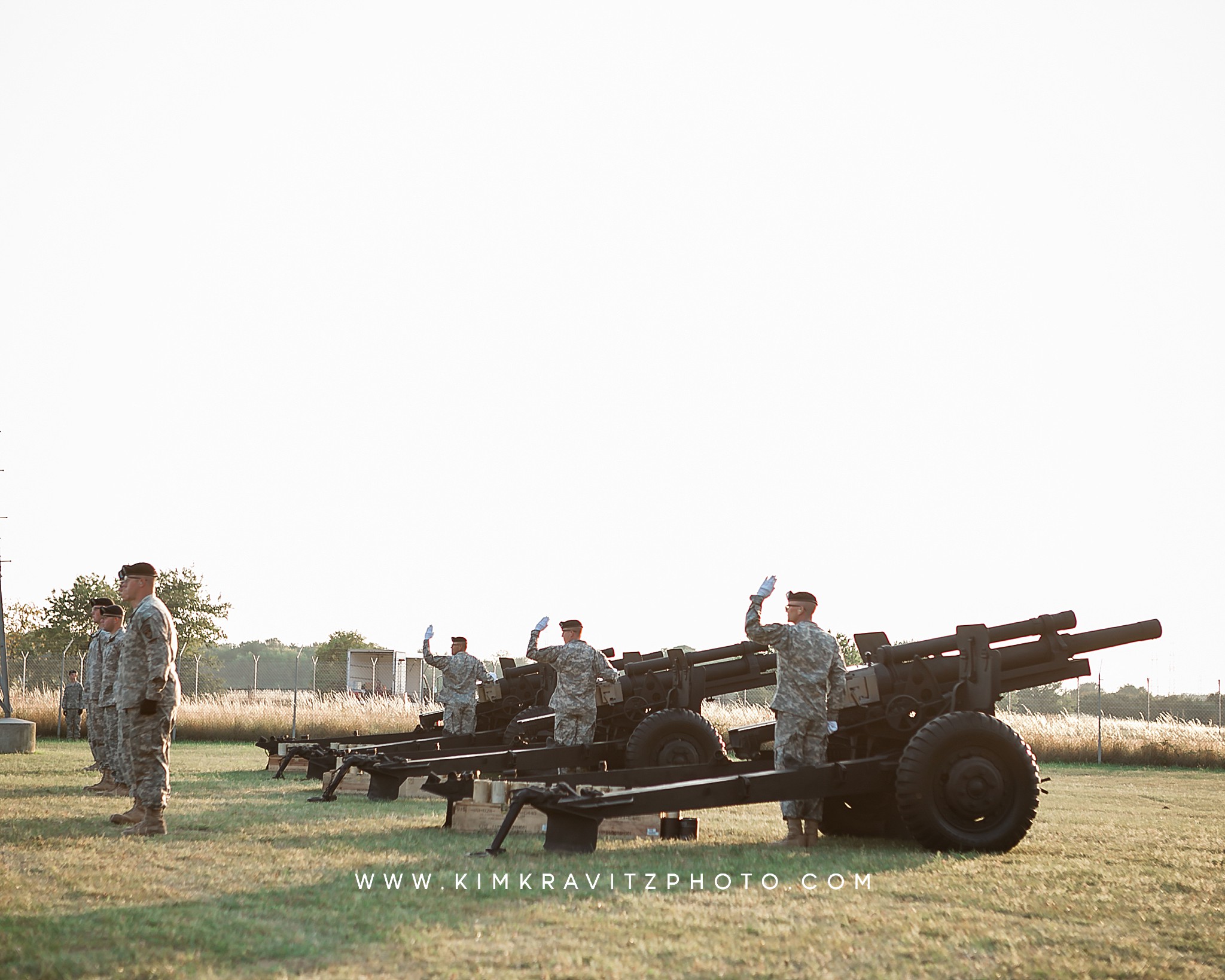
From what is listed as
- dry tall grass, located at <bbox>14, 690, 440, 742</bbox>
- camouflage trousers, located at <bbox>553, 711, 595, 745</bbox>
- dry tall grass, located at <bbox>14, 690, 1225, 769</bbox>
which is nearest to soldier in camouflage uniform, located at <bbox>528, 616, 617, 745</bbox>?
camouflage trousers, located at <bbox>553, 711, 595, 745</bbox>

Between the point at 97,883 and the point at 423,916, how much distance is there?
211cm

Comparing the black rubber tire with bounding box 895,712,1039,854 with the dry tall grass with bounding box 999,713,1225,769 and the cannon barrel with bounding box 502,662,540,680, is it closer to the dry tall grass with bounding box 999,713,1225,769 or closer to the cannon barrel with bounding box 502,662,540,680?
the cannon barrel with bounding box 502,662,540,680

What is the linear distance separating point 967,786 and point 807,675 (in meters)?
1.43

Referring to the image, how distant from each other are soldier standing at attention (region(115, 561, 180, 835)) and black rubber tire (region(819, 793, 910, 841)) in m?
5.24

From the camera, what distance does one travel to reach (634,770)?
9422 millimetres

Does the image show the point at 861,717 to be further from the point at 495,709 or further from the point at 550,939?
the point at 495,709

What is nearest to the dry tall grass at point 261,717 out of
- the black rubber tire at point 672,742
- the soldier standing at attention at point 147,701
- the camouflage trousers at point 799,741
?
the black rubber tire at point 672,742

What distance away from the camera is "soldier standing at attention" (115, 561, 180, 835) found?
9023 millimetres

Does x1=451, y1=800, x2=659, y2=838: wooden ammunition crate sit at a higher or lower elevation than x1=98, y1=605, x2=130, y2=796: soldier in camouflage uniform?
lower

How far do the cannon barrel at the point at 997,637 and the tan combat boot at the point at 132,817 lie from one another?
614cm

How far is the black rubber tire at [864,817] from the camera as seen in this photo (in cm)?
950

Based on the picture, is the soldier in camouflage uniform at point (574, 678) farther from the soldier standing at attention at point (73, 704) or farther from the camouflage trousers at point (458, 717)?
the soldier standing at attention at point (73, 704)

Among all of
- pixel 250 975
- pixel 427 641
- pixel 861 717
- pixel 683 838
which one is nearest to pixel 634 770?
pixel 683 838

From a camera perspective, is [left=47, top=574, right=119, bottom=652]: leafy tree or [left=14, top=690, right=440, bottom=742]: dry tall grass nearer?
[left=14, top=690, right=440, bottom=742]: dry tall grass
